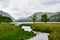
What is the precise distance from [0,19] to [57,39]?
101059mm

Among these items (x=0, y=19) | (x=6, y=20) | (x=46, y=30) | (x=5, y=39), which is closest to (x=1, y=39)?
(x=5, y=39)

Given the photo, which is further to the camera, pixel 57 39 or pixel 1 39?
pixel 1 39

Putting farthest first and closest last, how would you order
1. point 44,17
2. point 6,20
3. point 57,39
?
point 44,17 → point 6,20 → point 57,39

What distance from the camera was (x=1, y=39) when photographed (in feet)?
120

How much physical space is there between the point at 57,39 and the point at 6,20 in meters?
114

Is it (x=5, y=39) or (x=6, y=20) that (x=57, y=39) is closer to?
(x=5, y=39)

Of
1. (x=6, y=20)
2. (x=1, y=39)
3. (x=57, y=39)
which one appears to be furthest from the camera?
(x=6, y=20)

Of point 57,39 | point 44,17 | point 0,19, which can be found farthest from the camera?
point 44,17

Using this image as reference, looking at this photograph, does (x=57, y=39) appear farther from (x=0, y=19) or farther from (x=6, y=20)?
(x=6, y=20)

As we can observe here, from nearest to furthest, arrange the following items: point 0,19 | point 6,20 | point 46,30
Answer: point 46,30, point 0,19, point 6,20

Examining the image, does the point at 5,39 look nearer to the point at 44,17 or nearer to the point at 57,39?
the point at 57,39

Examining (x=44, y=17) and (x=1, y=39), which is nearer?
(x=1, y=39)

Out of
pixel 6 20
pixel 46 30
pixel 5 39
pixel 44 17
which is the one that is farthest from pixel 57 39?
pixel 44 17

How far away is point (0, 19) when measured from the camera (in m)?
130
